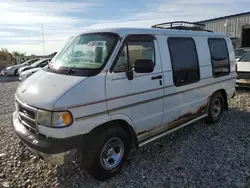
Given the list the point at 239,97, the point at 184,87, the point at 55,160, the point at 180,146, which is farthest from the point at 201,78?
the point at 239,97

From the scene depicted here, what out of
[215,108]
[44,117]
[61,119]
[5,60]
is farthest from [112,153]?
[5,60]

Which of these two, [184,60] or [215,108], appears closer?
[184,60]

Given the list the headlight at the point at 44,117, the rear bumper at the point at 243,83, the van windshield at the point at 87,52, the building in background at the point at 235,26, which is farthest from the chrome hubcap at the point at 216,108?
the building in background at the point at 235,26

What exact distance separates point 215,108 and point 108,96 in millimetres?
3585

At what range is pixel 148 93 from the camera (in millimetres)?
3873

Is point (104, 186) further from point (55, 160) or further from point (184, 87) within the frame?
point (184, 87)

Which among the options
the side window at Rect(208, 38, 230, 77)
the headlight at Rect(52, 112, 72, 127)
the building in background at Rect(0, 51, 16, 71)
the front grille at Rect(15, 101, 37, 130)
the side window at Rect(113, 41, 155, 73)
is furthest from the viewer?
the building in background at Rect(0, 51, 16, 71)

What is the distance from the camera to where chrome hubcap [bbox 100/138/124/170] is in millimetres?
3450

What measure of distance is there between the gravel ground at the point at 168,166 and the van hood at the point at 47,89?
1182 mm

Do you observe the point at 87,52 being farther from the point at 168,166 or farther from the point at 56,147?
the point at 168,166

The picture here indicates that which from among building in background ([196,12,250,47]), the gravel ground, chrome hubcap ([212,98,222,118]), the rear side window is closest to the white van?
the gravel ground

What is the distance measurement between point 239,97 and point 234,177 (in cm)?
557

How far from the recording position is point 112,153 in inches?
141

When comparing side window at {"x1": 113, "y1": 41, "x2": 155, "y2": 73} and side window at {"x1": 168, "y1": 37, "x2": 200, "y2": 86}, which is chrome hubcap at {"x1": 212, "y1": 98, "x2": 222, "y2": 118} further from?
side window at {"x1": 113, "y1": 41, "x2": 155, "y2": 73}
